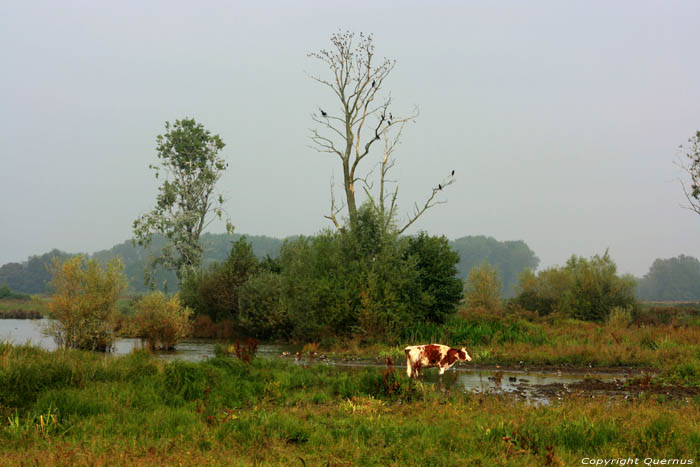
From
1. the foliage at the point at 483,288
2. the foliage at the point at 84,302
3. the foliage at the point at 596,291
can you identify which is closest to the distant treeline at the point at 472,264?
the foliage at the point at 483,288

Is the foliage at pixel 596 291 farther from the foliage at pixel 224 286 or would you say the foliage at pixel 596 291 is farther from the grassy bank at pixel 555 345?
the foliage at pixel 224 286

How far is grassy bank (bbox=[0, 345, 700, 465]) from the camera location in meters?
8.61

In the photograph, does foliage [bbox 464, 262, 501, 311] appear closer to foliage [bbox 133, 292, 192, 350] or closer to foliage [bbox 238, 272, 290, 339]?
foliage [bbox 238, 272, 290, 339]

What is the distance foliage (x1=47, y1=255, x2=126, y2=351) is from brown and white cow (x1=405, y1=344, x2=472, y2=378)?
52.5 feet

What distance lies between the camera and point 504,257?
17788 cm

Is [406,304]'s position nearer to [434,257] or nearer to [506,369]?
[434,257]

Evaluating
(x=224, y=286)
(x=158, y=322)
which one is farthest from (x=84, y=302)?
(x=224, y=286)

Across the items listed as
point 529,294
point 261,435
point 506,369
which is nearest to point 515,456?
point 261,435

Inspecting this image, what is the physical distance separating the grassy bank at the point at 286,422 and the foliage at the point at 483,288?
36.2 meters

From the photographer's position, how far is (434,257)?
3231cm

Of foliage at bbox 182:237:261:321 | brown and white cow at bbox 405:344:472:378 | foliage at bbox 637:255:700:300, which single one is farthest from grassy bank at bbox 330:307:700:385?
foliage at bbox 637:255:700:300

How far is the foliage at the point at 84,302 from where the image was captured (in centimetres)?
2458

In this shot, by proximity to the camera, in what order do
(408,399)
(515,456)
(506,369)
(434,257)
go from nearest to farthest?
(515,456)
(408,399)
(506,369)
(434,257)

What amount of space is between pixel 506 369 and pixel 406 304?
889cm
